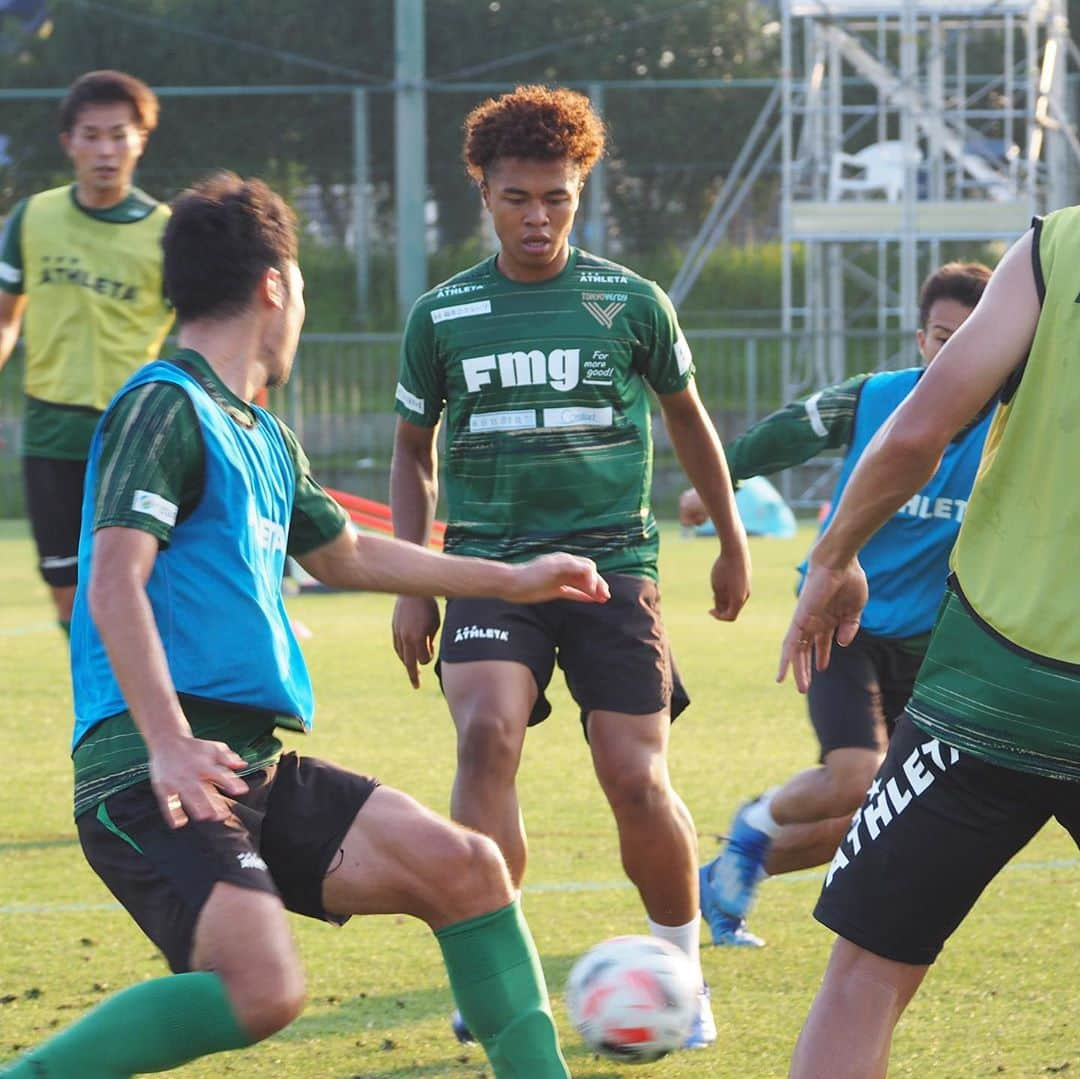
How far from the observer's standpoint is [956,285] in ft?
17.1

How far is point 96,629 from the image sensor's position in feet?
10.7

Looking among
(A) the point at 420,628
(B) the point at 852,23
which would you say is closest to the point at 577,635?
(A) the point at 420,628

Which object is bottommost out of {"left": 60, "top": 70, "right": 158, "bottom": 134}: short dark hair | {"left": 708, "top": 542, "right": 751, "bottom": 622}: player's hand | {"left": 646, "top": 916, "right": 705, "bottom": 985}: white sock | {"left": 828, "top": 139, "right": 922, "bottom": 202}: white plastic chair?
{"left": 646, "top": 916, "right": 705, "bottom": 985}: white sock

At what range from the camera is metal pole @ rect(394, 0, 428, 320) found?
71.1 feet

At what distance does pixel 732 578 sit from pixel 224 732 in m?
1.94

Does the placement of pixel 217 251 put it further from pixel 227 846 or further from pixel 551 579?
pixel 227 846

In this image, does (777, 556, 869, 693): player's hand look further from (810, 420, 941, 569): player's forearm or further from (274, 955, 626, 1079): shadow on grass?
(274, 955, 626, 1079): shadow on grass

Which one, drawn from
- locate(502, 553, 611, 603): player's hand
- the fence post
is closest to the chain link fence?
the fence post

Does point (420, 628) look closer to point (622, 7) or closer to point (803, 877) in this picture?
point (803, 877)

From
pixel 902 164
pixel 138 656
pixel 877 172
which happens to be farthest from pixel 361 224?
pixel 138 656

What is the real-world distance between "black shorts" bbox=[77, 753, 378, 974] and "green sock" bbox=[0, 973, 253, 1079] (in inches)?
3.0

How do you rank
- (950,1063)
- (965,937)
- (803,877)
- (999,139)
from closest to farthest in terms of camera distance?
1. (950,1063)
2. (965,937)
3. (803,877)
4. (999,139)

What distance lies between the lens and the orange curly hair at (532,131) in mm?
4793

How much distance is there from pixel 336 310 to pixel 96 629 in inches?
870
